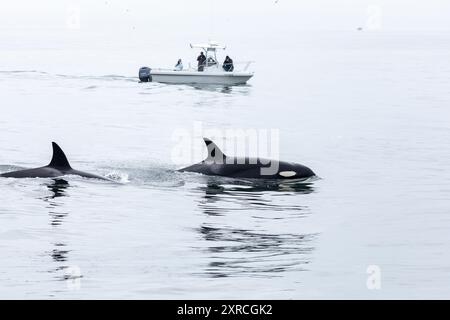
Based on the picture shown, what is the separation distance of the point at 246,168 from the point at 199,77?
4565 centimetres

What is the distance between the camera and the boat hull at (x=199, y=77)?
246ft

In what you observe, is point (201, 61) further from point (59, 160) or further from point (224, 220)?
point (224, 220)

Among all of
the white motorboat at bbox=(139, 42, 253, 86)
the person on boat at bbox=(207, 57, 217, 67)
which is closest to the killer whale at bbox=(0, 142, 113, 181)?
the white motorboat at bbox=(139, 42, 253, 86)

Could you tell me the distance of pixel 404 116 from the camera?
64.8m

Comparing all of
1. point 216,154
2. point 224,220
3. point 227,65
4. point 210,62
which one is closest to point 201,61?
point 210,62

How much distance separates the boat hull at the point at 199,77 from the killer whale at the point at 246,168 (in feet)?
145

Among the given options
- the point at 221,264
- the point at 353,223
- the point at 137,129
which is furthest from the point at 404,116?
the point at 221,264

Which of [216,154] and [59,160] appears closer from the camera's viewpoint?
[59,160]

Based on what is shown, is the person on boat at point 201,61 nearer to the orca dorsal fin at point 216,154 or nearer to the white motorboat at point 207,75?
the white motorboat at point 207,75

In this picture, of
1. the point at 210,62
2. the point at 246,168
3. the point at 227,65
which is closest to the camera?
the point at 246,168

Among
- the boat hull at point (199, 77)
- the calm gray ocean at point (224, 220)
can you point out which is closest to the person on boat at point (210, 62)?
the boat hull at point (199, 77)

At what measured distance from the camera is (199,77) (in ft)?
246

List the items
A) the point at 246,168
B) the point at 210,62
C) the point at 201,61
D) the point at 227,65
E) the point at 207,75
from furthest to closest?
the point at 227,65 < the point at 201,61 < the point at 210,62 < the point at 207,75 < the point at 246,168

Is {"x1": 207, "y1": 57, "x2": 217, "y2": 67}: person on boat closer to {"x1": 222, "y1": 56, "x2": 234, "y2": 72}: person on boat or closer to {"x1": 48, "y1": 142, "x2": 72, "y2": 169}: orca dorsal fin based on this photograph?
{"x1": 222, "y1": 56, "x2": 234, "y2": 72}: person on boat
